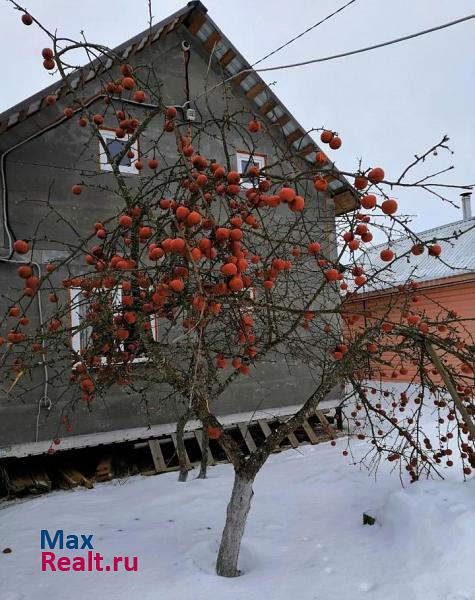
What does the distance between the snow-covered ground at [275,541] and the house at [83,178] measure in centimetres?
103

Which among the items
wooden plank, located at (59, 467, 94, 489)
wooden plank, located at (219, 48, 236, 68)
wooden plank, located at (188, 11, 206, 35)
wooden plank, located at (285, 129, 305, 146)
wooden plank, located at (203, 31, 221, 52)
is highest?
wooden plank, located at (188, 11, 206, 35)

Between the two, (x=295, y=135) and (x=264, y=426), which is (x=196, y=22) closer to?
(x=295, y=135)

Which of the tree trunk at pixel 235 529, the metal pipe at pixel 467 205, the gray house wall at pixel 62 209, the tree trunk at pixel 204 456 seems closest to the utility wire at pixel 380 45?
the gray house wall at pixel 62 209

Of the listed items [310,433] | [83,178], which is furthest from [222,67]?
[310,433]

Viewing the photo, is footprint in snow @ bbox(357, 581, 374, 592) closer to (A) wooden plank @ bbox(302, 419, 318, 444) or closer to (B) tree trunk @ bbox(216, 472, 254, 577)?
(B) tree trunk @ bbox(216, 472, 254, 577)

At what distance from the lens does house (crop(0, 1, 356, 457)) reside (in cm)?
556

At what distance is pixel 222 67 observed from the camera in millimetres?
6324

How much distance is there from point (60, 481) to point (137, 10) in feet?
17.5

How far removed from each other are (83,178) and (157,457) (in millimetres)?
3848

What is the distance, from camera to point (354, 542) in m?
3.42

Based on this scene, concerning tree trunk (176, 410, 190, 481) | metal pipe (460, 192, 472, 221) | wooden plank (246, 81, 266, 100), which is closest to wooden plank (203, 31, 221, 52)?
wooden plank (246, 81, 266, 100)

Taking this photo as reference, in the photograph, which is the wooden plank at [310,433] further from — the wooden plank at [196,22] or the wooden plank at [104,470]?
the wooden plank at [196,22]

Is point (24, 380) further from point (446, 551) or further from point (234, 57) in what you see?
point (234, 57)

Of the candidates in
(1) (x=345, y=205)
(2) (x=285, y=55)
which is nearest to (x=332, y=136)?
(2) (x=285, y=55)
